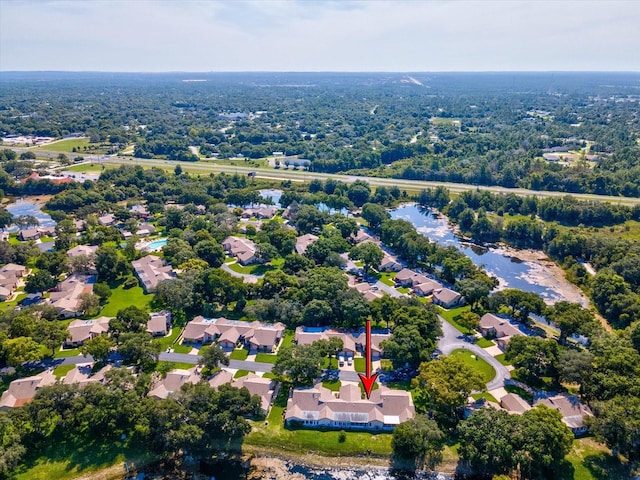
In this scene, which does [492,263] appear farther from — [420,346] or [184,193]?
[184,193]

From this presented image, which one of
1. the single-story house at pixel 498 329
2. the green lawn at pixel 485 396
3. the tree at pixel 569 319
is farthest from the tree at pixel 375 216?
the green lawn at pixel 485 396

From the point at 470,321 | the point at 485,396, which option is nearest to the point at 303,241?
the point at 470,321

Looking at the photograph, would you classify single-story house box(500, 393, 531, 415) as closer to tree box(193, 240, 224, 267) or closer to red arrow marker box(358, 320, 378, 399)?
red arrow marker box(358, 320, 378, 399)

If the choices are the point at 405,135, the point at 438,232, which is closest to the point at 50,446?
the point at 438,232

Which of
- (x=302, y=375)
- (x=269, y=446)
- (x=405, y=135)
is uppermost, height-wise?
(x=405, y=135)

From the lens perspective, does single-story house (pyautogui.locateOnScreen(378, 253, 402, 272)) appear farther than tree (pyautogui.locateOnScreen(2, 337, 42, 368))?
Yes

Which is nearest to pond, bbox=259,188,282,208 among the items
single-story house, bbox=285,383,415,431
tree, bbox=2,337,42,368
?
tree, bbox=2,337,42,368
